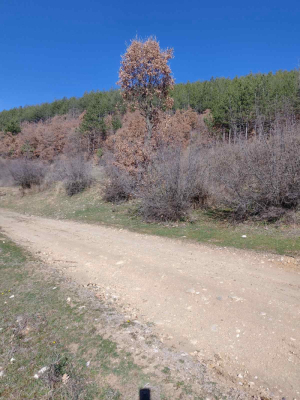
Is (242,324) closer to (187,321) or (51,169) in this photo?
(187,321)

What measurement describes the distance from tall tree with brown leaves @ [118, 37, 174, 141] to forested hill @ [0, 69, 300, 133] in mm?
3063

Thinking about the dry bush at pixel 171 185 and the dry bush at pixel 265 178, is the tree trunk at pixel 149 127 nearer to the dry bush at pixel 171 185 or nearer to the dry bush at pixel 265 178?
the dry bush at pixel 171 185

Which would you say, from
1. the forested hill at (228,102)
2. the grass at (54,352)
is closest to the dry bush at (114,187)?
the forested hill at (228,102)

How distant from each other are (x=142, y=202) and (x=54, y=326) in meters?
7.24

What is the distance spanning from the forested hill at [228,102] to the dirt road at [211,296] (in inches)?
298

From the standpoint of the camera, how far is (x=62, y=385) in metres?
2.84

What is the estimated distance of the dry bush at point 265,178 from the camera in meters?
8.44

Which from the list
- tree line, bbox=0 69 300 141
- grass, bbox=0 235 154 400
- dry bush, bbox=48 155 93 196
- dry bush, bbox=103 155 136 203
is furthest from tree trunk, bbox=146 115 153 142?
grass, bbox=0 235 154 400

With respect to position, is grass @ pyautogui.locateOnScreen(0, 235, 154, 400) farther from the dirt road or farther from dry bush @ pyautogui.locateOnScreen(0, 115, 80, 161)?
Result: dry bush @ pyautogui.locateOnScreen(0, 115, 80, 161)

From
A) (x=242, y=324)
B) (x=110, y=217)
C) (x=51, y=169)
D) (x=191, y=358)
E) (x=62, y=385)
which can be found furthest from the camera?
(x=51, y=169)

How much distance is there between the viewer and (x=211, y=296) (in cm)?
439

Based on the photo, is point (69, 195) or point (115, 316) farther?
point (69, 195)

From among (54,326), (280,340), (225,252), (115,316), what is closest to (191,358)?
(280,340)

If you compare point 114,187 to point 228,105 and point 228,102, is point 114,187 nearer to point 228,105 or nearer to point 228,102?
point 228,105
